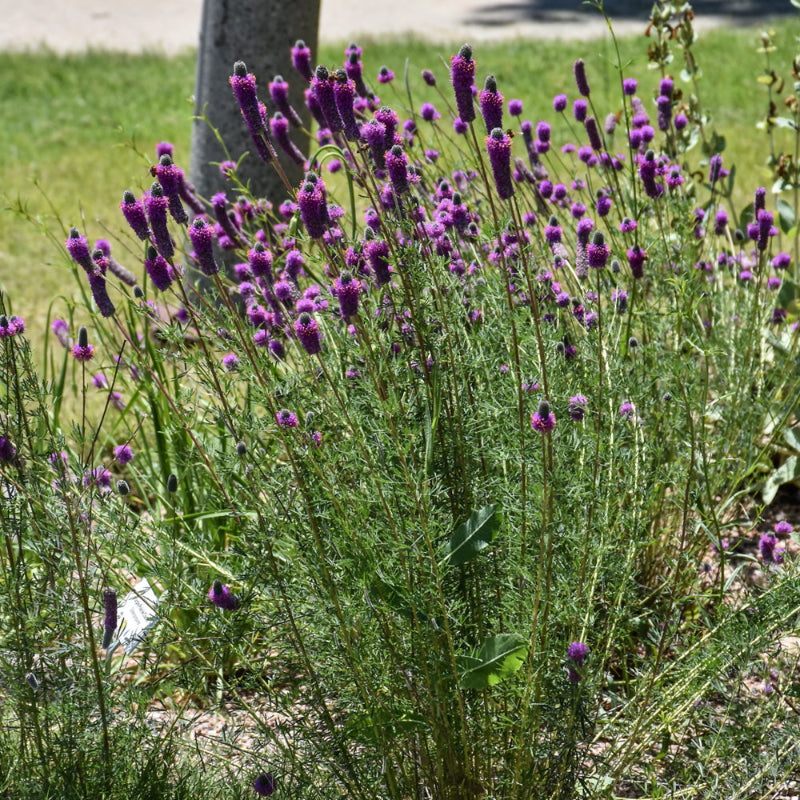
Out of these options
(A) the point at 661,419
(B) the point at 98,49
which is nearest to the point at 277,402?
(A) the point at 661,419

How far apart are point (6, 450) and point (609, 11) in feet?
45.8

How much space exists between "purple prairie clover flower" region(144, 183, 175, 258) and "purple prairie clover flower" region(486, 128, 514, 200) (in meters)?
0.53

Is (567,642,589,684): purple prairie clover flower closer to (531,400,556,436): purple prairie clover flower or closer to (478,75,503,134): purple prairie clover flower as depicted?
(531,400,556,436): purple prairie clover flower

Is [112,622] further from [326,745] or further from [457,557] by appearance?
[457,557]

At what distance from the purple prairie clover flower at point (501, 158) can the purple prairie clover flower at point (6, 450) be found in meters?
1.04

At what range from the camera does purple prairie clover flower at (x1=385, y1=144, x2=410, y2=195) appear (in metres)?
1.78

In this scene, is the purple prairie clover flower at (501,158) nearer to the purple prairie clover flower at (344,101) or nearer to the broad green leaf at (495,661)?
the purple prairie clover flower at (344,101)

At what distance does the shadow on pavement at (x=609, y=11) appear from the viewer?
45.8 feet

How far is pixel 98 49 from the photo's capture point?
42.0 feet

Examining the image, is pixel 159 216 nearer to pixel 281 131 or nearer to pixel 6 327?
pixel 6 327

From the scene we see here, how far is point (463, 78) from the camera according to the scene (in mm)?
1688

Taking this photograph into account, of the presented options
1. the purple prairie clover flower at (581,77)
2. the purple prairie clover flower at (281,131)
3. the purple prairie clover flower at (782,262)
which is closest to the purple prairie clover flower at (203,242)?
the purple prairie clover flower at (281,131)

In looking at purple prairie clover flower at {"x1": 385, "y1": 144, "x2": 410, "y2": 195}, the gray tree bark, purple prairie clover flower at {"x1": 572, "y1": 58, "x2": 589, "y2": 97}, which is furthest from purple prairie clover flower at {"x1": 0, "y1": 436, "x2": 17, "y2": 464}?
the gray tree bark

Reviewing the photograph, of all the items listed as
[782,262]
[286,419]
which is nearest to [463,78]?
[286,419]
